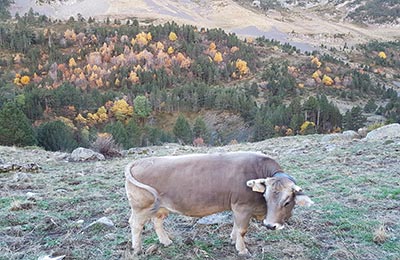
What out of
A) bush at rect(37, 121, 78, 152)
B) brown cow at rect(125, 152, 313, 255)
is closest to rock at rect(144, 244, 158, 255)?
brown cow at rect(125, 152, 313, 255)

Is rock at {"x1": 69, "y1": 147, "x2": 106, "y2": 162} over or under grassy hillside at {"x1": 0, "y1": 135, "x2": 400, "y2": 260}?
under

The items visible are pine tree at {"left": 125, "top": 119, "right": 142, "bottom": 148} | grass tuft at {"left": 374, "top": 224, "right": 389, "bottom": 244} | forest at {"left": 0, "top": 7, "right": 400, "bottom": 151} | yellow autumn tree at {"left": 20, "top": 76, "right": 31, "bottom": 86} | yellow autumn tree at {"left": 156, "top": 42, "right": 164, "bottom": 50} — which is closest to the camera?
grass tuft at {"left": 374, "top": 224, "right": 389, "bottom": 244}

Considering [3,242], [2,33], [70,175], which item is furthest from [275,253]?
[2,33]

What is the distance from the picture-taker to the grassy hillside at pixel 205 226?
5945mm

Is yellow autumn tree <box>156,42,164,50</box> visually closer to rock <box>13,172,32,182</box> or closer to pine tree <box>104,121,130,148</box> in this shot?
pine tree <box>104,121,130,148</box>

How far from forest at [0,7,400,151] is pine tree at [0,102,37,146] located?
0.27ft

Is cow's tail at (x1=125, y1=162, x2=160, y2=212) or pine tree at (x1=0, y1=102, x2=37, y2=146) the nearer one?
cow's tail at (x1=125, y1=162, x2=160, y2=212)

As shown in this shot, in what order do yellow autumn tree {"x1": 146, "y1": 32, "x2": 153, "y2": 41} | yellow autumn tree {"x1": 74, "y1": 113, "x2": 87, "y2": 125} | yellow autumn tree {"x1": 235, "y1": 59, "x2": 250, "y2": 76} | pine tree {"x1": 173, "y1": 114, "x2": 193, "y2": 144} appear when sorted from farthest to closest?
yellow autumn tree {"x1": 146, "y1": 32, "x2": 153, "y2": 41} → yellow autumn tree {"x1": 235, "y1": 59, "x2": 250, "y2": 76} → yellow autumn tree {"x1": 74, "y1": 113, "x2": 87, "y2": 125} → pine tree {"x1": 173, "y1": 114, "x2": 193, "y2": 144}

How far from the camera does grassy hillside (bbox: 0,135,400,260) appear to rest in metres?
5.95

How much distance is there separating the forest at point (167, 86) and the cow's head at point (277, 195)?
32.3m

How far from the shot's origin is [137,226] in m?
→ 5.80

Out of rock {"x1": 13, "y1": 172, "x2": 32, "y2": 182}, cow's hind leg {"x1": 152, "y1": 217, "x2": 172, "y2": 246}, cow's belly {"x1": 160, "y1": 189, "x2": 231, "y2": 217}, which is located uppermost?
cow's belly {"x1": 160, "y1": 189, "x2": 231, "y2": 217}

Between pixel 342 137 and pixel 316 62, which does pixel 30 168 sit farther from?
pixel 316 62

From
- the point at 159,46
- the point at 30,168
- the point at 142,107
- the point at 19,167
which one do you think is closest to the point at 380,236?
the point at 30,168
